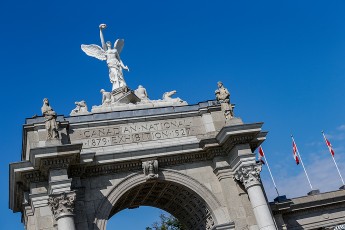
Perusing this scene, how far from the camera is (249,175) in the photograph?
21734mm

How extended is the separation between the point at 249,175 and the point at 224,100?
13.3ft

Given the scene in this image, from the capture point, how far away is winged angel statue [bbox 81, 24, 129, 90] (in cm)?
2566

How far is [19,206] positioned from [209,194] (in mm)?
8692

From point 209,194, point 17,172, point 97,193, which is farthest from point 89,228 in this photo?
point 209,194

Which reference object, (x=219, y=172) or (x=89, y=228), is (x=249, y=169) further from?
(x=89, y=228)

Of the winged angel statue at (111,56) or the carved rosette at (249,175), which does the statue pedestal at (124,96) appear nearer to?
the winged angel statue at (111,56)

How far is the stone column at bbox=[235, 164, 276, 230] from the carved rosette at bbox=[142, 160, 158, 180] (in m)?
3.65

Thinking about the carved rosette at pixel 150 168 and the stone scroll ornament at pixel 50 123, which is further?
the carved rosette at pixel 150 168

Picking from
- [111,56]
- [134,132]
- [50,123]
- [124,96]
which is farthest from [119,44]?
[50,123]

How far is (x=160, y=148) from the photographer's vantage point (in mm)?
22000

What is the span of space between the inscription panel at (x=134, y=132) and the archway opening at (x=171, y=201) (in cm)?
217

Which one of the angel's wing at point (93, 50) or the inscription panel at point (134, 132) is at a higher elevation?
the angel's wing at point (93, 50)

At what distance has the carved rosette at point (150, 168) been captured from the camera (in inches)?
855

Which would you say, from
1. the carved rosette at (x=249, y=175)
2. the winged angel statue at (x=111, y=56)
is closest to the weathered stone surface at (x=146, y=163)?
the carved rosette at (x=249, y=175)
